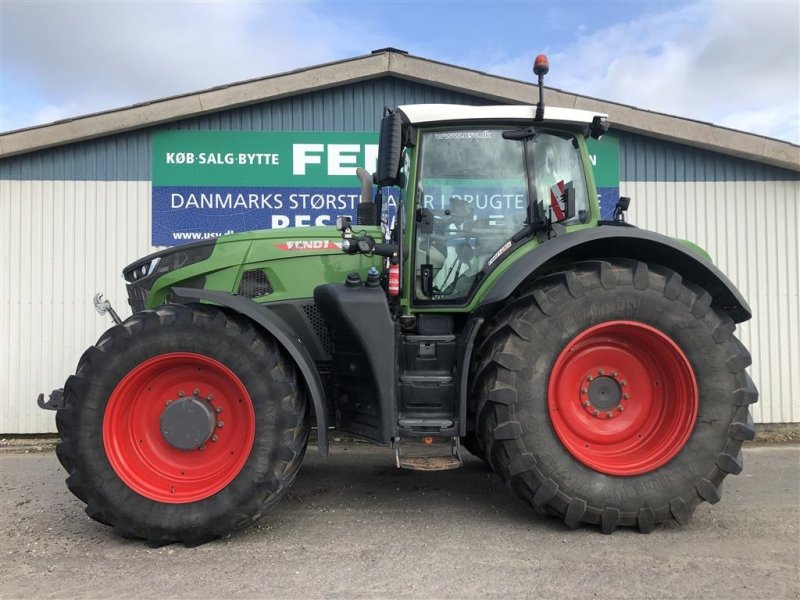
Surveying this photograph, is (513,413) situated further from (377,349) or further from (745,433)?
(745,433)

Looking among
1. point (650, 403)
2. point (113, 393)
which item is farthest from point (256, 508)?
point (650, 403)

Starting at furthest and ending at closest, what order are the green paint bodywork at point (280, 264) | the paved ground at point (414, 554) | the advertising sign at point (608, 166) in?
the advertising sign at point (608, 166) → the green paint bodywork at point (280, 264) → the paved ground at point (414, 554)

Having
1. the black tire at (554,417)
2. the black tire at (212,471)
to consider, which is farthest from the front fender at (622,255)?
the black tire at (212,471)

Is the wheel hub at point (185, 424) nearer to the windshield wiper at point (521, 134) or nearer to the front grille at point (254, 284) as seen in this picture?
the front grille at point (254, 284)

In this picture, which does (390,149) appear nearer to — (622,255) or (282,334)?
(282,334)

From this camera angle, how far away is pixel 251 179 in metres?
6.33

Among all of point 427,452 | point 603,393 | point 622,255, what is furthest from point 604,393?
point 427,452

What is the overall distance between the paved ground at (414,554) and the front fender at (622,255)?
1347 millimetres

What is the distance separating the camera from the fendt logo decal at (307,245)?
3715mm

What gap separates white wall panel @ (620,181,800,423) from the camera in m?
6.31

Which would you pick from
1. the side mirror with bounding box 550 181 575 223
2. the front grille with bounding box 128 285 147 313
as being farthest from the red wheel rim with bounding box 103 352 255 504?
the side mirror with bounding box 550 181 575 223

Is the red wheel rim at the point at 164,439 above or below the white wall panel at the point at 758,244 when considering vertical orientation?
below

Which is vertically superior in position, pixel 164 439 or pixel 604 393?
pixel 604 393

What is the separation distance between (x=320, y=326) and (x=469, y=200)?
1.26 m
